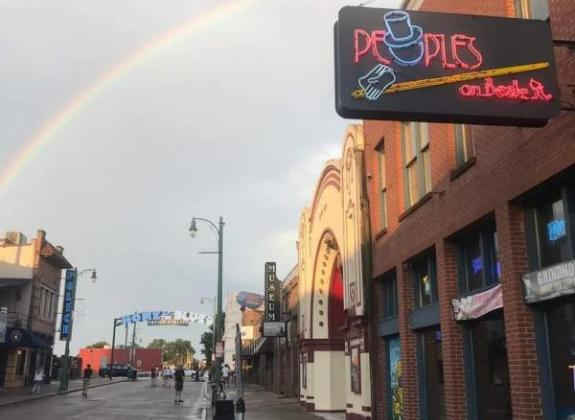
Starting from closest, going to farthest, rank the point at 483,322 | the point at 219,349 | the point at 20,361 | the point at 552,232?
the point at 552,232
the point at 483,322
the point at 219,349
the point at 20,361

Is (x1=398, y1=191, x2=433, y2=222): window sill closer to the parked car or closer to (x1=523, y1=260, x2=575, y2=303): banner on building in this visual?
(x1=523, y1=260, x2=575, y2=303): banner on building

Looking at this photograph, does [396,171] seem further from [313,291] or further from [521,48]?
[313,291]

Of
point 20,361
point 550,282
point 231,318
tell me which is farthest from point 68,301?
point 231,318

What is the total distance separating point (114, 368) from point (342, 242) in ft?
212

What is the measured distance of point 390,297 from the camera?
16.7 metres

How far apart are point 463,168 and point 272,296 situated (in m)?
27.1

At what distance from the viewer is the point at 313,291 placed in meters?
26.6

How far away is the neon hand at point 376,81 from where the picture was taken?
7.91m

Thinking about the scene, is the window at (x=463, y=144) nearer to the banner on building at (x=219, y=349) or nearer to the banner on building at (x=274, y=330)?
the banner on building at (x=219, y=349)

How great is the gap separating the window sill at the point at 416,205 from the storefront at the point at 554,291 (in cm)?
355

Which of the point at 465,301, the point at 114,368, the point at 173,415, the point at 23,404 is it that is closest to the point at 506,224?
the point at 465,301

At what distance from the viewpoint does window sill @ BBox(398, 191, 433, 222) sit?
13.0 m

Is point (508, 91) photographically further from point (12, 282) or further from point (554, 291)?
point (12, 282)

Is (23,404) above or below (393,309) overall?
below
